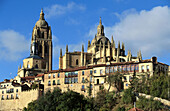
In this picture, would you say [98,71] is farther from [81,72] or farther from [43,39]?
[43,39]

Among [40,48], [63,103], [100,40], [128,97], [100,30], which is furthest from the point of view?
[40,48]

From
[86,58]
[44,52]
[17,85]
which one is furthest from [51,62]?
[17,85]

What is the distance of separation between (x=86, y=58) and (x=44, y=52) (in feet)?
114

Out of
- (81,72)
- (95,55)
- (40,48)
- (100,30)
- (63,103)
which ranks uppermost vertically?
(100,30)

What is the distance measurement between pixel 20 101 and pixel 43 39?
54.5 meters

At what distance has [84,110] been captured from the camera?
2717 inches

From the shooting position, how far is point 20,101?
90125 mm

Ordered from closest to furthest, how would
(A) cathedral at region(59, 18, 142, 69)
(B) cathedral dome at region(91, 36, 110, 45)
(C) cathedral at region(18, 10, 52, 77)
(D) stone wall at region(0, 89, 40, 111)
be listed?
1. (D) stone wall at region(0, 89, 40, 111)
2. (A) cathedral at region(59, 18, 142, 69)
3. (B) cathedral dome at region(91, 36, 110, 45)
4. (C) cathedral at region(18, 10, 52, 77)

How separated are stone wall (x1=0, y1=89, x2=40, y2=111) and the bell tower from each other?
146 feet

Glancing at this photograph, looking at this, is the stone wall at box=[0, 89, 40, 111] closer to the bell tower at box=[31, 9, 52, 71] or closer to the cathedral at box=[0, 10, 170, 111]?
the cathedral at box=[0, 10, 170, 111]

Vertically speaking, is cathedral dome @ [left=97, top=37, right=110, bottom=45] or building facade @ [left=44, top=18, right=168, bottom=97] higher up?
cathedral dome @ [left=97, top=37, right=110, bottom=45]

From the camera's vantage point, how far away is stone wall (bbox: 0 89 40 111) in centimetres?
8712

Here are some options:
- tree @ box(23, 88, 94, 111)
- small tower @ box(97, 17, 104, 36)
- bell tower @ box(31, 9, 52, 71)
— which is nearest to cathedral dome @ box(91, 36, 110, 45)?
small tower @ box(97, 17, 104, 36)

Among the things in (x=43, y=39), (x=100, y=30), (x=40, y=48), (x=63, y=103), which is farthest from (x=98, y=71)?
(x=43, y=39)
